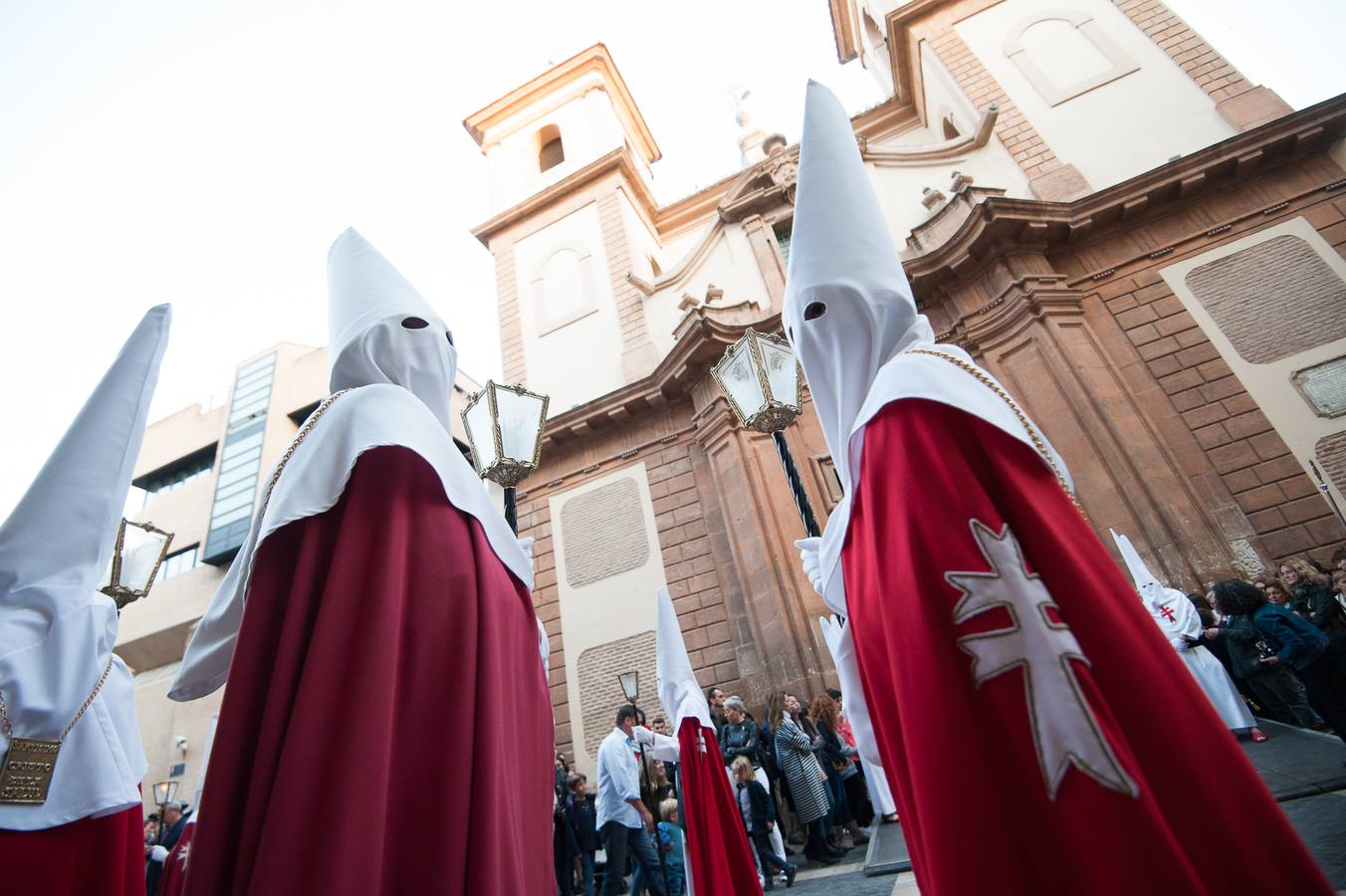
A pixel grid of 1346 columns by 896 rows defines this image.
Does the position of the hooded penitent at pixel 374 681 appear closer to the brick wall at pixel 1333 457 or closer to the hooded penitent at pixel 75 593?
the hooded penitent at pixel 75 593

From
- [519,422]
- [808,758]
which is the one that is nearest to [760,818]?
[808,758]

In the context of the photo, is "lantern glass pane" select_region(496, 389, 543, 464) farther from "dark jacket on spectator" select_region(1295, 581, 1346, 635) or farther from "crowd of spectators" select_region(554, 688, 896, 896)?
"dark jacket on spectator" select_region(1295, 581, 1346, 635)

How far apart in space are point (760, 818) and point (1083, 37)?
15.7 meters

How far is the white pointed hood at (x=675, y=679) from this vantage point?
5348mm

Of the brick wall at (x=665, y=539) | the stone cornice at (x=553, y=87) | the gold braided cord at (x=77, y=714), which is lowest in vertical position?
the gold braided cord at (x=77, y=714)

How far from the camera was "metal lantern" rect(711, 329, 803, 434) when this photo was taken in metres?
4.43

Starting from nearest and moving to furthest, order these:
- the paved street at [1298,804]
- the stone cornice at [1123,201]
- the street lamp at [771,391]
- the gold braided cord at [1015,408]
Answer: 1. the gold braided cord at [1015,408]
2. the paved street at [1298,804]
3. the street lamp at [771,391]
4. the stone cornice at [1123,201]

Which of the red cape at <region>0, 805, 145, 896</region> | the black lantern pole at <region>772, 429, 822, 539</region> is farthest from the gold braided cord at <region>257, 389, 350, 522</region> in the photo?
the black lantern pole at <region>772, 429, 822, 539</region>

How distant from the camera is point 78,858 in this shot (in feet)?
6.34

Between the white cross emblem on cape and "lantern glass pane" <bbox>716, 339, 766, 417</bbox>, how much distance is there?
3.15 m

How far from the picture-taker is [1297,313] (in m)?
9.70

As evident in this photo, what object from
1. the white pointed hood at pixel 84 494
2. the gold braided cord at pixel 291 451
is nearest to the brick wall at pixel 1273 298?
the gold braided cord at pixel 291 451

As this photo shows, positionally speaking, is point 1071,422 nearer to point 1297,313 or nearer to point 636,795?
point 1297,313

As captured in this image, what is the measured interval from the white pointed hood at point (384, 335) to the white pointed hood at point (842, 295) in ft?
3.87
